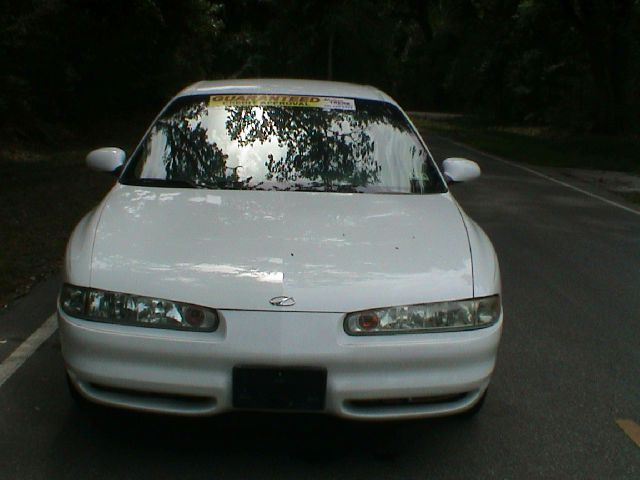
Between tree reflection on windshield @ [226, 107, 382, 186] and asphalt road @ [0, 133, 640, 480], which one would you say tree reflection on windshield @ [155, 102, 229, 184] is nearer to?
Answer: tree reflection on windshield @ [226, 107, 382, 186]

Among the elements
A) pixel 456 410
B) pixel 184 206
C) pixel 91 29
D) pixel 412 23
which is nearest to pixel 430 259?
pixel 456 410

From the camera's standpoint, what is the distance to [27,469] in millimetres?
3693

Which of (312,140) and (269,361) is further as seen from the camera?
(312,140)

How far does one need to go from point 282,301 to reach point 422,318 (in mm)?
573

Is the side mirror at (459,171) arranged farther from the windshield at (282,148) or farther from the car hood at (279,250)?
the car hood at (279,250)

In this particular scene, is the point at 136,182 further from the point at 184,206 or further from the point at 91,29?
the point at 91,29

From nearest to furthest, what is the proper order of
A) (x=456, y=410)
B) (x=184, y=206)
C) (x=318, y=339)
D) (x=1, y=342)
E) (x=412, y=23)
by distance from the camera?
(x=318, y=339)
(x=456, y=410)
(x=184, y=206)
(x=1, y=342)
(x=412, y=23)

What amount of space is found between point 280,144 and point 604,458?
2.31m

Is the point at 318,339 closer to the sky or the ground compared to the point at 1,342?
closer to the sky

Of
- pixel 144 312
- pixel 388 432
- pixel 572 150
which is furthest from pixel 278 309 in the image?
pixel 572 150

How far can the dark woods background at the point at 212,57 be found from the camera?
20.7 meters

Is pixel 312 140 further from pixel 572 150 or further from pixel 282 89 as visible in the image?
pixel 572 150

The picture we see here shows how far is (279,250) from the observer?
3826mm

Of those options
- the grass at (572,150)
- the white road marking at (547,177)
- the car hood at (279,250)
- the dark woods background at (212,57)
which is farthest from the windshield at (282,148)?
the grass at (572,150)
